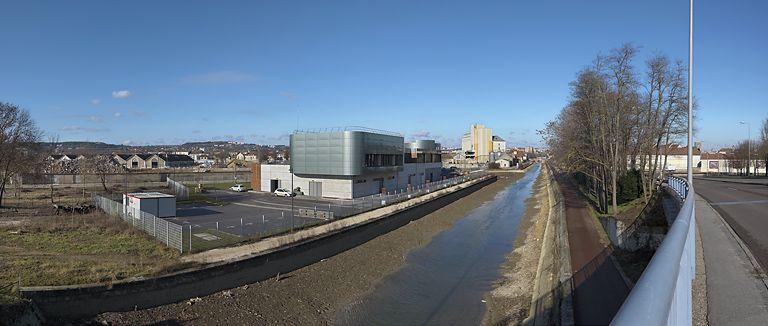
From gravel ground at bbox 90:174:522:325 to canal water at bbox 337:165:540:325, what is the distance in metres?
0.88

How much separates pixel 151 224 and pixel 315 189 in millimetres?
26095

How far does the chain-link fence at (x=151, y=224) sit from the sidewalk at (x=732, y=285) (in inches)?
741

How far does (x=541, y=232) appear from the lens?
102 ft

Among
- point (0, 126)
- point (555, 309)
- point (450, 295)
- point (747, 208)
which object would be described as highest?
point (0, 126)

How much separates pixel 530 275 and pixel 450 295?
12.8ft

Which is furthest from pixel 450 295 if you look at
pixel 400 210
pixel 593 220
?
pixel 400 210

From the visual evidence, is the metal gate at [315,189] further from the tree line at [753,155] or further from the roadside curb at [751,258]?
the tree line at [753,155]

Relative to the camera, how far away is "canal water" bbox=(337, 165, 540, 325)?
1672 centimetres

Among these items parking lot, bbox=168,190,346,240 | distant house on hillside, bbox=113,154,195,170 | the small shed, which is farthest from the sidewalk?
distant house on hillside, bbox=113,154,195,170

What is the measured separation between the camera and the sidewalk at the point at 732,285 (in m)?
6.61

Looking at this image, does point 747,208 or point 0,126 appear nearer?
point 747,208

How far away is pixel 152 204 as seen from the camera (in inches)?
1207

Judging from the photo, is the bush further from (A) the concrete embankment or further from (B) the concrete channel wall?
(B) the concrete channel wall

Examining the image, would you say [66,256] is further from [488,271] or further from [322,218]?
[488,271]
